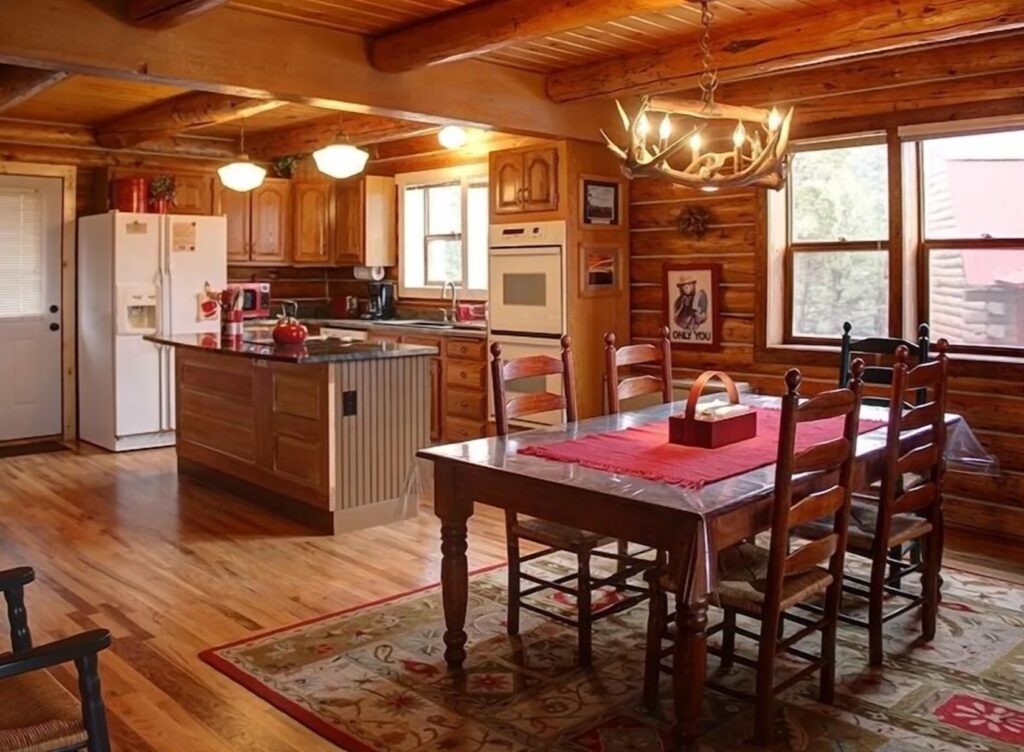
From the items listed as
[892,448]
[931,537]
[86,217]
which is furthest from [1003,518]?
[86,217]

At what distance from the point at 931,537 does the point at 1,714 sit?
2958 mm

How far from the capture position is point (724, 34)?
4680 mm

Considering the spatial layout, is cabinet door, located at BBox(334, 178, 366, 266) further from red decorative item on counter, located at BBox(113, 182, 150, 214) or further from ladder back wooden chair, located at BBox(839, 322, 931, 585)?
ladder back wooden chair, located at BBox(839, 322, 931, 585)

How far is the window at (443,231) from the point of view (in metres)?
7.56

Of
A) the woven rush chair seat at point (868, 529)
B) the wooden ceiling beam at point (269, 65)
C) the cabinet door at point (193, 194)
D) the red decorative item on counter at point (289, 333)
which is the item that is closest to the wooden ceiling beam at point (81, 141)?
the cabinet door at point (193, 194)

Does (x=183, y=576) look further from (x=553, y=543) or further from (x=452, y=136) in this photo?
(x=452, y=136)

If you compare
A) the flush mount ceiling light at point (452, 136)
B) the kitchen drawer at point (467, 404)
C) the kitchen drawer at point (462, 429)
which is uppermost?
the flush mount ceiling light at point (452, 136)

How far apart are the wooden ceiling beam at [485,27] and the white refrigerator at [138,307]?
3.04 metres

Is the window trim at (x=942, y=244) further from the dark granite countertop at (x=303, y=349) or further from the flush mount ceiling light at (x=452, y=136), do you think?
the flush mount ceiling light at (x=452, y=136)

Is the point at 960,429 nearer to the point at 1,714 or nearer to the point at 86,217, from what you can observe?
the point at 1,714

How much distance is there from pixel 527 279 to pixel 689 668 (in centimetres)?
408

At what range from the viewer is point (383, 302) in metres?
8.33

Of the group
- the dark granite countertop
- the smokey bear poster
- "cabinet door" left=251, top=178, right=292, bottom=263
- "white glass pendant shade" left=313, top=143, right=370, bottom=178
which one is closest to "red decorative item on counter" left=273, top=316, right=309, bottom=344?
the dark granite countertop

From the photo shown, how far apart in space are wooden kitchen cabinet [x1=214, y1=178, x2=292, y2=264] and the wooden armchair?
634cm
